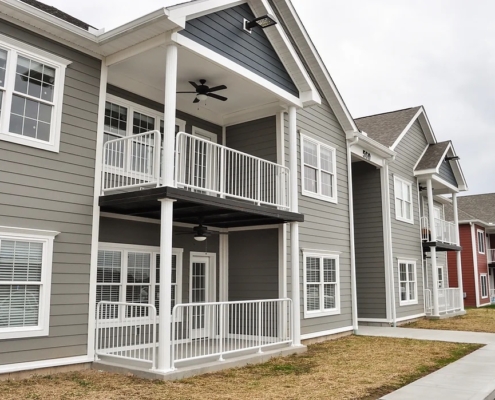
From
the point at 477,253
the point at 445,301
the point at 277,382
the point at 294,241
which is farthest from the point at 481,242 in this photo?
the point at 277,382

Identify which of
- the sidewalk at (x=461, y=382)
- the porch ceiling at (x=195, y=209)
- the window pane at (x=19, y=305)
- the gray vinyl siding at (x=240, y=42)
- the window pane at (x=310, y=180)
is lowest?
the sidewalk at (x=461, y=382)

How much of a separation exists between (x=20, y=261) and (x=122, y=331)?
2.36 m

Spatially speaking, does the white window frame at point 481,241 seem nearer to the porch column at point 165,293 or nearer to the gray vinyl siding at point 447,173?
the gray vinyl siding at point 447,173

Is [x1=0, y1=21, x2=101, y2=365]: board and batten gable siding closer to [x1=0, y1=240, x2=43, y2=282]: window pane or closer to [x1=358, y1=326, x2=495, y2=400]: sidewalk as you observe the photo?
[x1=0, y1=240, x2=43, y2=282]: window pane

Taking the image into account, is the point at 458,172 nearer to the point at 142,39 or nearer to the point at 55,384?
the point at 142,39

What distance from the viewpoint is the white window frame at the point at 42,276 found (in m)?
7.95

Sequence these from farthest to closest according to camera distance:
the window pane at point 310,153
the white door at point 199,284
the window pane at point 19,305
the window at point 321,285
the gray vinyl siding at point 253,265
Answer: the window pane at point 310,153, the window at point 321,285, the gray vinyl siding at point 253,265, the white door at point 199,284, the window pane at point 19,305

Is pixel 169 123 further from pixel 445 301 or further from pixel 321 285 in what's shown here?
pixel 445 301

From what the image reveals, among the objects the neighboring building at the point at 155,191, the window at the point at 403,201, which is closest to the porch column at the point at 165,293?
the neighboring building at the point at 155,191

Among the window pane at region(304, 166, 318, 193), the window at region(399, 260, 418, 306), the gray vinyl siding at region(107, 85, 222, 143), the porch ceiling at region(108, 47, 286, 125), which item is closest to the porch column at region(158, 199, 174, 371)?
the porch ceiling at region(108, 47, 286, 125)

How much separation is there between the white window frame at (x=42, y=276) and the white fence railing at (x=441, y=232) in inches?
654

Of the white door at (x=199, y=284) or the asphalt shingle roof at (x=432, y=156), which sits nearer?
the white door at (x=199, y=284)

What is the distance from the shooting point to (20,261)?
8.17m

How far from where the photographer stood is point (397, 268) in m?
18.6
